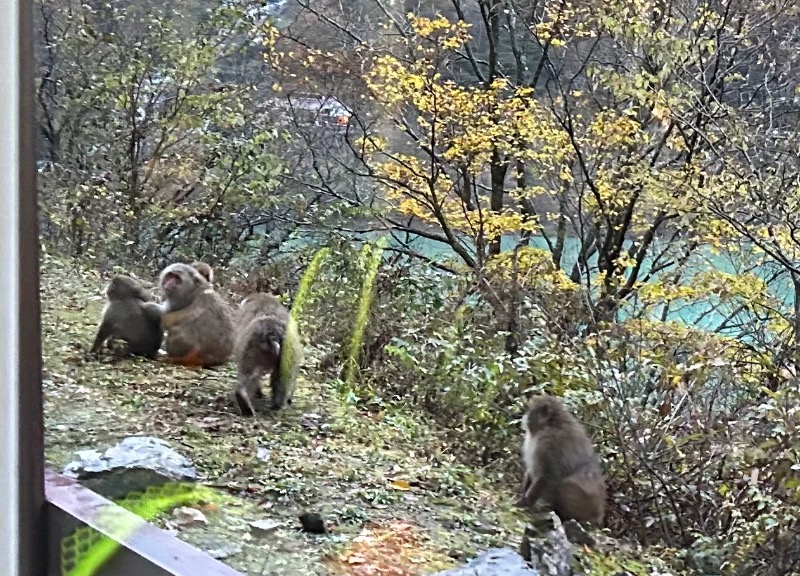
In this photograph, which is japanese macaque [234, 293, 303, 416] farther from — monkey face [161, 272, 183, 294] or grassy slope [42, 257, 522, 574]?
monkey face [161, 272, 183, 294]

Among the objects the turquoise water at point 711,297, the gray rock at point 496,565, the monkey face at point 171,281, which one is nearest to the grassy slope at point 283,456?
the gray rock at point 496,565

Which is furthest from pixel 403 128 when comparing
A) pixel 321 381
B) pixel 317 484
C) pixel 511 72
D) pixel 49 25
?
pixel 49 25

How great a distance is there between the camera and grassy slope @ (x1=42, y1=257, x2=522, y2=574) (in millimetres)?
1532

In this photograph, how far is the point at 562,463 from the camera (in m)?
1.35

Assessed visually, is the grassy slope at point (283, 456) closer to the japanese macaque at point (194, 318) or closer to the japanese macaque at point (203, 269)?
the japanese macaque at point (194, 318)

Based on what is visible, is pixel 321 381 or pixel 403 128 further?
pixel 321 381

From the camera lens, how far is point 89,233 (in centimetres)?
204

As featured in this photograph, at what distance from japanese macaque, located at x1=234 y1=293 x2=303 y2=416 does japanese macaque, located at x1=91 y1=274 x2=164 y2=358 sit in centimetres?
26

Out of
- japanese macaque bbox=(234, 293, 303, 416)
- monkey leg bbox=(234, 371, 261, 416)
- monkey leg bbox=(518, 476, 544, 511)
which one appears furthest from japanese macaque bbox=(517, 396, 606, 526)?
monkey leg bbox=(234, 371, 261, 416)

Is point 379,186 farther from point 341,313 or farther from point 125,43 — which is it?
point 125,43

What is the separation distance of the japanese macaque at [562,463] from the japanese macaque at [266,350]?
55cm

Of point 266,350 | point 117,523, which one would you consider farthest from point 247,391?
point 117,523

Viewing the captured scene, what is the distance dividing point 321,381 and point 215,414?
289 mm

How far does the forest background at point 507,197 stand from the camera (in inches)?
47.0
